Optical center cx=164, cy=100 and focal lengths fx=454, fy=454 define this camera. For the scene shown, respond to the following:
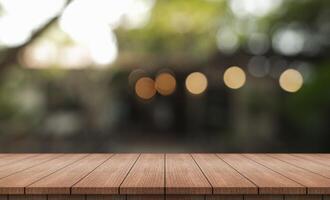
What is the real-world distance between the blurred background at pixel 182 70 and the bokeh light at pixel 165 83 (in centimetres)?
8

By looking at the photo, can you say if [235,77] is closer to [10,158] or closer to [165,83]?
[165,83]

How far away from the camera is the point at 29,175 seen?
84.4 inches

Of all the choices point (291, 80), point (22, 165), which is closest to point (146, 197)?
point (22, 165)

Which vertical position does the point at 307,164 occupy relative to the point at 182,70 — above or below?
below

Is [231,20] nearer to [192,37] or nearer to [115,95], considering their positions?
[192,37]

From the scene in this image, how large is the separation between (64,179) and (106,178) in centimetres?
19

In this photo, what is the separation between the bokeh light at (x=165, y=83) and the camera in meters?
14.0

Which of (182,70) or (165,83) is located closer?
(182,70)

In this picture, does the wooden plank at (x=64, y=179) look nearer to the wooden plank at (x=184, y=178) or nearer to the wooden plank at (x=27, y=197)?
the wooden plank at (x=27, y=197)

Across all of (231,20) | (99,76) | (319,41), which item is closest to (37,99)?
(99,76)

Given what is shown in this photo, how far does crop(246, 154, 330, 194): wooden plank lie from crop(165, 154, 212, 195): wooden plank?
41 centimetres

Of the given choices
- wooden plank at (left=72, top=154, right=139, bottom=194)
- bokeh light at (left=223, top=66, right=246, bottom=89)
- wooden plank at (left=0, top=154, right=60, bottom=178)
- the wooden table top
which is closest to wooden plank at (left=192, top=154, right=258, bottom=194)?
the wooden table top

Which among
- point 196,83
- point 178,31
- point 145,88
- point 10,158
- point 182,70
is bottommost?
point 10,158

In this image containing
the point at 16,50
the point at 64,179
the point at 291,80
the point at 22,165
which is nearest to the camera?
→ the point at 64,179
